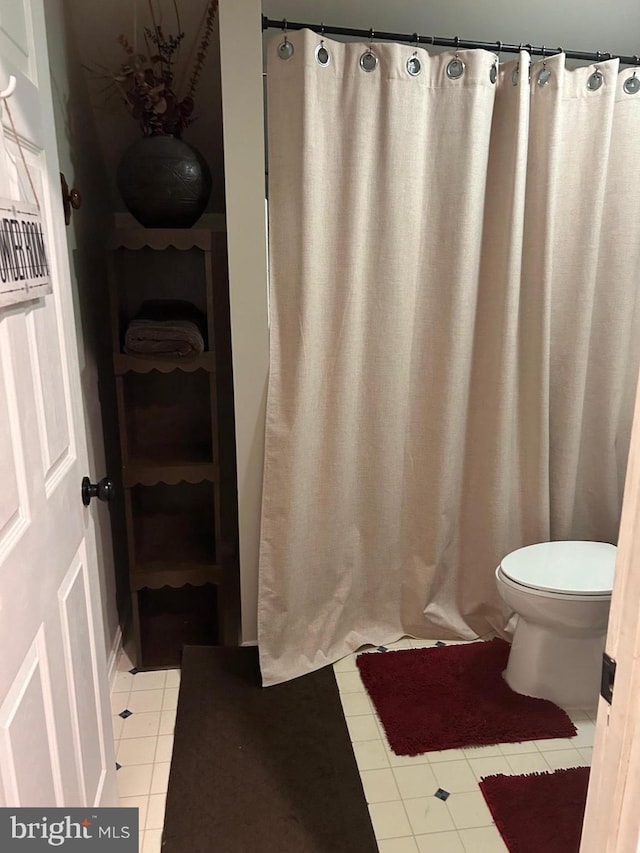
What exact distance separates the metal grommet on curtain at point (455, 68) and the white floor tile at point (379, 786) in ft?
6.64

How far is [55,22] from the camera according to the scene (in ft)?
5.57

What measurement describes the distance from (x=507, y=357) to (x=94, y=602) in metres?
1.47

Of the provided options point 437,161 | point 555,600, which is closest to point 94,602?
point 555,600

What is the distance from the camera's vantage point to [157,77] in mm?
1919

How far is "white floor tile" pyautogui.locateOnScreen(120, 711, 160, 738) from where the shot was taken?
6.29 feet

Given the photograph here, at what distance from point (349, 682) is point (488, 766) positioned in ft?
1.67

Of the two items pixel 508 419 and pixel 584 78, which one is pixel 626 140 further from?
pixel 508 419

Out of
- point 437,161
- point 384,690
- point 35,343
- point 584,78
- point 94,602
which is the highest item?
point 584,78

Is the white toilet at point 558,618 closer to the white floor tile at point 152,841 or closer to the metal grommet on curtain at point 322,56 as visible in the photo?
the white floor tile at point 152,841

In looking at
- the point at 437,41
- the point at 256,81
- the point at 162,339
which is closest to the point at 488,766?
the point at 162,339

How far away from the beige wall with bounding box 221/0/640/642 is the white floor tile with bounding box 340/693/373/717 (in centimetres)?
41

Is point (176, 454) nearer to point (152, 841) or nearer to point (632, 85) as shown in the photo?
point (152, 841)

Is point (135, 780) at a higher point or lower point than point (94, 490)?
lower

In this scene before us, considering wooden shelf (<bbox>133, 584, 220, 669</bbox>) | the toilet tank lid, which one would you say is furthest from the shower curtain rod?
wooden shelf (<bbox>133, 584, 220, 669</bbox>)
